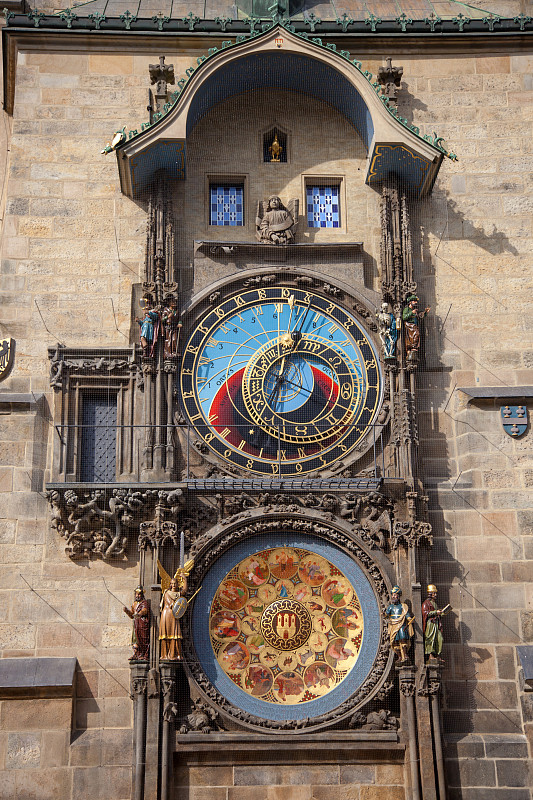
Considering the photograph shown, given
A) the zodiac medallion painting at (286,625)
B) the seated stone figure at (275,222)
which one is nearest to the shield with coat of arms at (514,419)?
the zodiac medallion painting at (286,625)

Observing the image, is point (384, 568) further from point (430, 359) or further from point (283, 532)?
point (430, 359)

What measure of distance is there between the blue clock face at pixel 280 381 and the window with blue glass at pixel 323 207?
907 millimetres

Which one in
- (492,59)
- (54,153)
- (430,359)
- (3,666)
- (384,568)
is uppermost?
(492,59)

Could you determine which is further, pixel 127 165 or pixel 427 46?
pixel 427 46

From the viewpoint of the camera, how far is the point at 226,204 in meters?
13.6

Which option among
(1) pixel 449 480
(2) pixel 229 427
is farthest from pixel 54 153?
(1) pixel 449 480

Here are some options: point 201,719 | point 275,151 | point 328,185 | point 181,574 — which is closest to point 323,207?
point 328,185

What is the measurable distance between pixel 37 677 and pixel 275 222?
508 cm

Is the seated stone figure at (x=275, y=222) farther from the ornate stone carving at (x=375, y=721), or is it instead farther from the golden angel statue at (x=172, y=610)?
the ornate stone carving at (x=375, y=721)

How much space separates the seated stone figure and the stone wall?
0.69 ft

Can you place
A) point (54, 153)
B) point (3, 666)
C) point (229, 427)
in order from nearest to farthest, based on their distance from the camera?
point (3, 666) < point (229, 427) < point (54, 153)

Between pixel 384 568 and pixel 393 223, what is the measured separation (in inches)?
140

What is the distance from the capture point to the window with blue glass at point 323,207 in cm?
1356

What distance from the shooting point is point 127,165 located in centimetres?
1300
